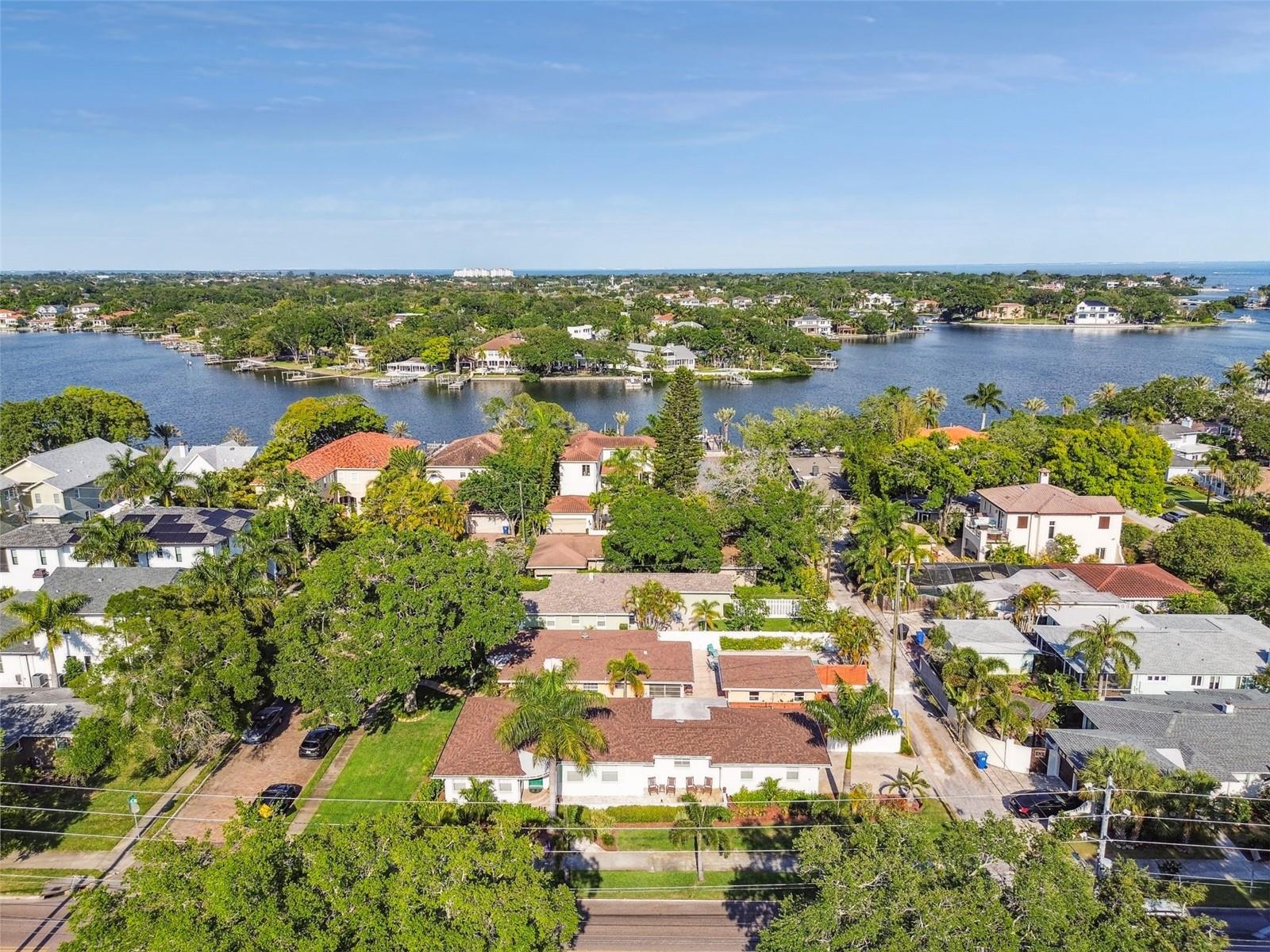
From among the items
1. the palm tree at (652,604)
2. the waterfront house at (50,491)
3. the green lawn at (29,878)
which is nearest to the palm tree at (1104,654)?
the palm tree at (652,604)

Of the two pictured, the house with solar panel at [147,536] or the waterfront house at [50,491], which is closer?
the house with solar panel at [147,536]

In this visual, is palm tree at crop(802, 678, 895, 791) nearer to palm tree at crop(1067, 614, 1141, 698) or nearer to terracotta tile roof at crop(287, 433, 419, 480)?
palm tree at crop(1067, 614, 1141, 698)

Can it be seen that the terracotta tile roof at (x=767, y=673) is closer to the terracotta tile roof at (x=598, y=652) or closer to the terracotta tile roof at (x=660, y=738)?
the terracotta tile roof at (x=598, y=652)

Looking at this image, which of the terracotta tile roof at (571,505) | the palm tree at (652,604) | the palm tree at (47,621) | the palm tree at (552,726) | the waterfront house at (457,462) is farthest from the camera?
the waterfront house at (457,462)

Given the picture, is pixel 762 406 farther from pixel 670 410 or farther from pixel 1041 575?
pixel 1041 575

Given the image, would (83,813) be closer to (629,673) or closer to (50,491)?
(629,673)

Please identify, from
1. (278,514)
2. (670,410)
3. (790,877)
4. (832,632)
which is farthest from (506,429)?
(790,877)
